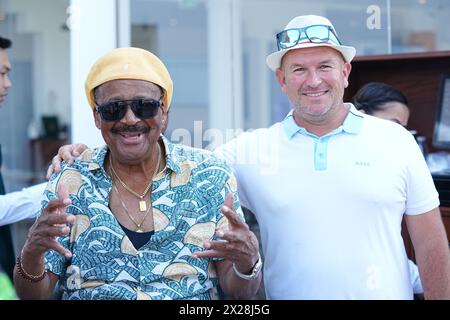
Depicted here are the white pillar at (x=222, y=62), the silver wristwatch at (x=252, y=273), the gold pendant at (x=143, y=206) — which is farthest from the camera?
the white pillar at (x=222, y=62)

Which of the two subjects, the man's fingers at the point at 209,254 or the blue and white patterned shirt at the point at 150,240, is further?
the blue and white patterned shirt at the point at 150,240

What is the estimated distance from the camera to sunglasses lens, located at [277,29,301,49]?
2713mm

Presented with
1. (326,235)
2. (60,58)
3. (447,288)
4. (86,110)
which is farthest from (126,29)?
(60,58)

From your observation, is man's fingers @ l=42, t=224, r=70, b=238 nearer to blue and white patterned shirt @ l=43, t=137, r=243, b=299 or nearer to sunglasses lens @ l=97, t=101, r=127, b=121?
blue and white patterned shirt @ l=43, t=137, r=243, b=299

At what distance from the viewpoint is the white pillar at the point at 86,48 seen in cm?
401

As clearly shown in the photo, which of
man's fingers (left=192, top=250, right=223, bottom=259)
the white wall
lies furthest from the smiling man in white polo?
the white wall

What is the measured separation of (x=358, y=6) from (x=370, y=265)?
153 inches

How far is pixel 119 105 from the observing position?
8.14 feet

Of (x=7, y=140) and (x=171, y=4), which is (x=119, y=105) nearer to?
(x=171, y=4)

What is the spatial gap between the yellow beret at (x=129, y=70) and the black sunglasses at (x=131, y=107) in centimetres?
8

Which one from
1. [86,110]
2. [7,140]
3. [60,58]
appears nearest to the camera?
[86,110]

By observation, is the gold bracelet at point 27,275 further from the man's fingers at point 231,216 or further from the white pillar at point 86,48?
the white pillar at point 86,48

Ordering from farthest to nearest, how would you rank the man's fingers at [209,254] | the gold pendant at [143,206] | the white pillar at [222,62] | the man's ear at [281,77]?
1. the white pillar at [222,62]
2. the man's ear at [281,77]
3. the gold pendant at [143,206]
4. the man's fingers at [209,254]

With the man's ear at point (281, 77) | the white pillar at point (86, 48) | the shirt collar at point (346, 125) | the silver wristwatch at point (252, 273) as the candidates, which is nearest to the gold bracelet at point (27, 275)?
the silver wristwatch at point (252, 273)
